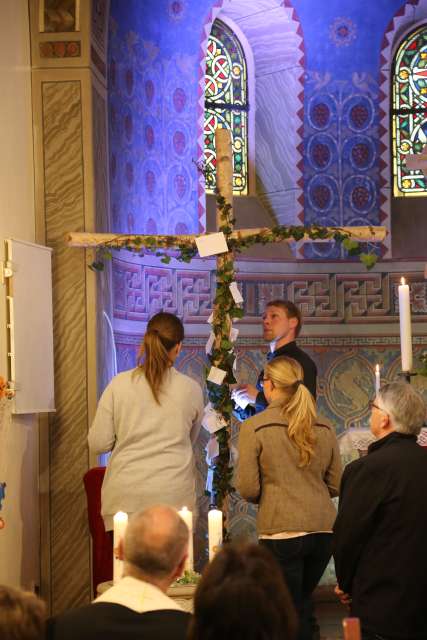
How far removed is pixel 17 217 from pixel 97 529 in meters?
1.86

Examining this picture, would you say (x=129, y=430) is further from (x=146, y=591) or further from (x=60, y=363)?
(x=146, y=591)

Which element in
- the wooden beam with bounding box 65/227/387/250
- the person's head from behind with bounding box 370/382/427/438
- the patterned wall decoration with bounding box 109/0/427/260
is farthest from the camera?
the patterned wall decoration with bounding box 109/0/427/260

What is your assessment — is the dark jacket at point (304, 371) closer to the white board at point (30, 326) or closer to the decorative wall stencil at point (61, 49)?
the white board at point (30, 326)

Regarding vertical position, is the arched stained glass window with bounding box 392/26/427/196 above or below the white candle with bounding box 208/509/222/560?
above

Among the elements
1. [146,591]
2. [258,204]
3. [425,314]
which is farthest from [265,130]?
[146,591]

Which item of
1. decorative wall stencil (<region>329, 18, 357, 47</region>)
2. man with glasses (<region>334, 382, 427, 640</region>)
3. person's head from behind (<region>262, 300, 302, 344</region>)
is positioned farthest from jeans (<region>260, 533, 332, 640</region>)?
decorative wall stencil (<region>329, 18, 357, 47</region>)

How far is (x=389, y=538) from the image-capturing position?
3953mm

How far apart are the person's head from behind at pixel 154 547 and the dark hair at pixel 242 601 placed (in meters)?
0.40

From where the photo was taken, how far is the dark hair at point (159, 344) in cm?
526

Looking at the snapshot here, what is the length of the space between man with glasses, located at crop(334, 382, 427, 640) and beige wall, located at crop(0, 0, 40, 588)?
100 inches

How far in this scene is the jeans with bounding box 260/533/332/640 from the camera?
4859 millimetres

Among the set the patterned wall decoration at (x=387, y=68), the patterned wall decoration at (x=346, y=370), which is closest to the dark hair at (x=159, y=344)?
the patterned wall decoration at (x=346, y=370)

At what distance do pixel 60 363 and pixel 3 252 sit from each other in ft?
3.69

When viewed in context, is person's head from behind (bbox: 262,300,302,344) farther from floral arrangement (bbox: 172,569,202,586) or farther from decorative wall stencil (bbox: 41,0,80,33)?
decorative wall stencil (bbox: 41,0,80,33)
